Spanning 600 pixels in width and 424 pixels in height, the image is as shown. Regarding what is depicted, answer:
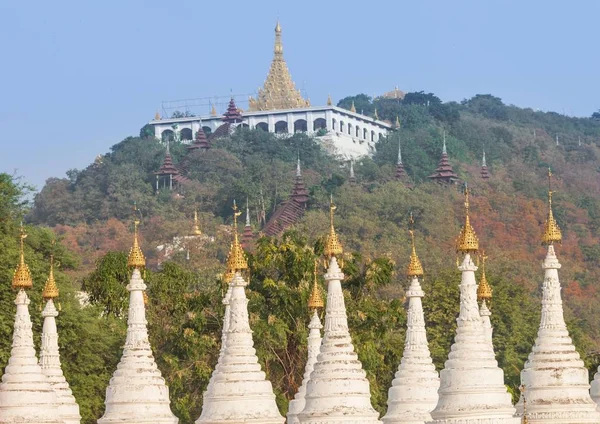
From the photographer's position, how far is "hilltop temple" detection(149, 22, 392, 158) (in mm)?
186125

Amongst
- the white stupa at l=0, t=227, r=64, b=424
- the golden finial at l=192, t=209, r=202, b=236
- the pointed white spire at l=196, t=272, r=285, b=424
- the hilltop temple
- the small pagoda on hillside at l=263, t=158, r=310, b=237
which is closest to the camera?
the pointed white spire at l=196, t=272, r=285, b=424

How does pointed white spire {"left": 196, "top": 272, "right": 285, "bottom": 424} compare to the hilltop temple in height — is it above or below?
below

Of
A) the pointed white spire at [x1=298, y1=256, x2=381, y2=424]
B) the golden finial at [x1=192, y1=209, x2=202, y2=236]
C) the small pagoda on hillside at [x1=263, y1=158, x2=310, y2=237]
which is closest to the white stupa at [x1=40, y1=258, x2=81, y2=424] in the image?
the pointed white spire at [x1=298, y1=256, x2=381, y2=424]

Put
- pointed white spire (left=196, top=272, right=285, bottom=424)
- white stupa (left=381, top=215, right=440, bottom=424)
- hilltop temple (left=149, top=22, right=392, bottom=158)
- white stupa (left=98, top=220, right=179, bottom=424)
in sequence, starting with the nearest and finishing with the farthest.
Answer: pointed white spire (left=196, top=272, right=285, bottom=424)
white stupa (left=98, top=220, right=179, bottom=424)
white stupa (left=381, top=215, right=440, bottom=424)
hilltop temple (left=149, top=22, right=392, bottom=158)

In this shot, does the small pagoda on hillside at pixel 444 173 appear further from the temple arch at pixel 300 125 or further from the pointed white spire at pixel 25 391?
the pointed white spire at pixel 25 391

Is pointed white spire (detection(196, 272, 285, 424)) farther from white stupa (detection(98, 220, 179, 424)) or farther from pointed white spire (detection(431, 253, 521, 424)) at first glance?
pointed white spire (detection(431, 253, 521, 424))

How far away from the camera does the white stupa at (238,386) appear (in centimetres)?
4325

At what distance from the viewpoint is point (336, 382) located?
42625 millimetres

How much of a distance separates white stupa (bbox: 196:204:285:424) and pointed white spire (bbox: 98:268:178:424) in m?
1.02

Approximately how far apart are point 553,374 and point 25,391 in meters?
10.2

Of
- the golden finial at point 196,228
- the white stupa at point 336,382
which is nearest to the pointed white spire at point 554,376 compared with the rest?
the white stupa at point 336,382

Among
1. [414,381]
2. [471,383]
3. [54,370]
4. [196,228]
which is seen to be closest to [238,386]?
[414,381]

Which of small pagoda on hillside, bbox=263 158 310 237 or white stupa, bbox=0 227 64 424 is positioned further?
small pagoda on hillside, bbox=263 158 310 237

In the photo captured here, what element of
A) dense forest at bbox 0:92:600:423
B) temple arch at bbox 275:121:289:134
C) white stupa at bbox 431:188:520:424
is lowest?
white stupa at bbox 431:188:520:424
